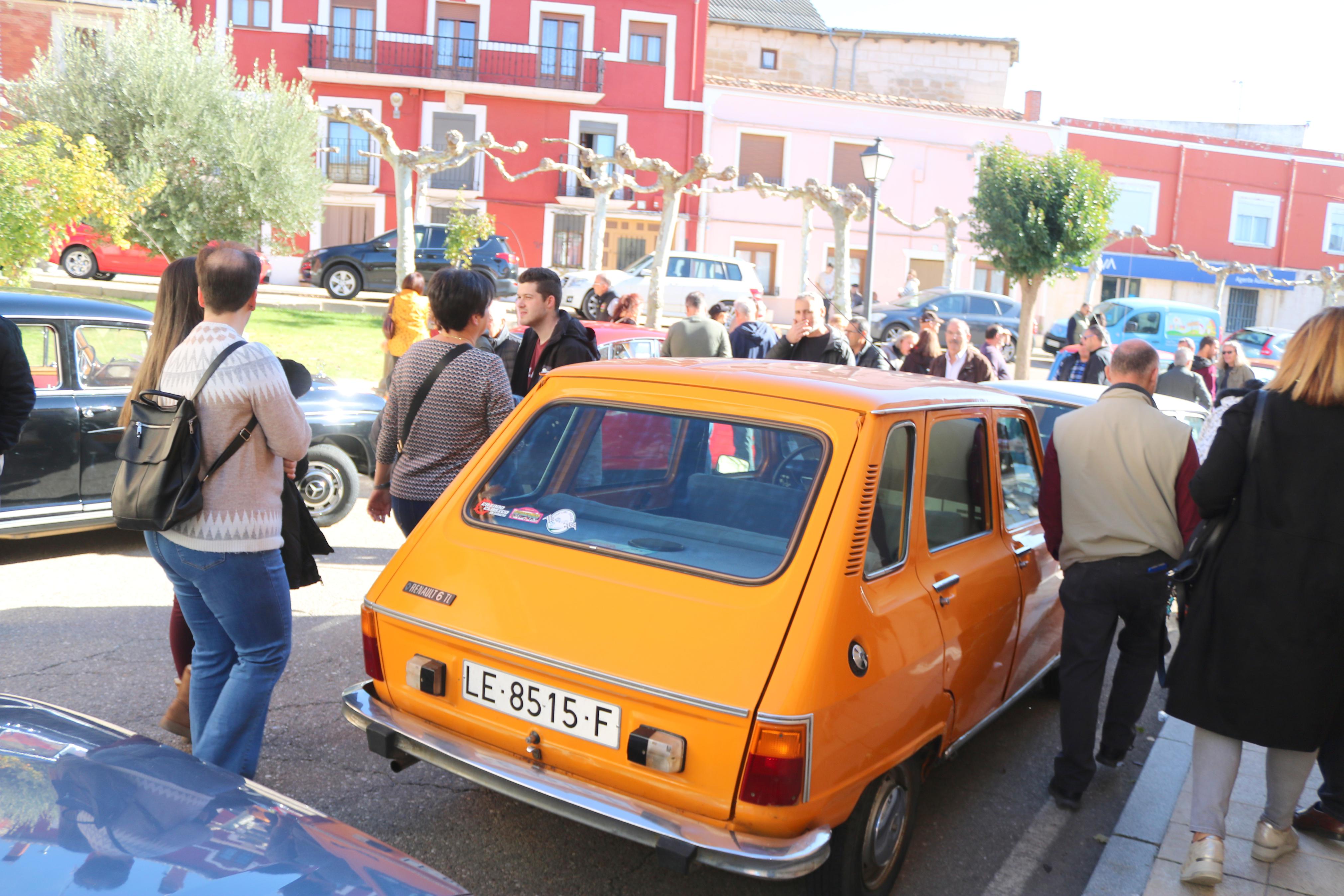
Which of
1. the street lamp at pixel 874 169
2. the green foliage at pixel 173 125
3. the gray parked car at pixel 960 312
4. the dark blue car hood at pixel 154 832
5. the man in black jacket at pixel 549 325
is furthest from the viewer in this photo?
the gray parked car at pixel 960 312

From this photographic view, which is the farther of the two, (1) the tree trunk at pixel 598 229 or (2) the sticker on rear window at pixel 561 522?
(1) the tree trunk at pixel 598 229

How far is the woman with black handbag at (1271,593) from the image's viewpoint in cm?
313

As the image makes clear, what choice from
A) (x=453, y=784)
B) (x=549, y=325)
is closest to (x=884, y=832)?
(x=453, y=784)

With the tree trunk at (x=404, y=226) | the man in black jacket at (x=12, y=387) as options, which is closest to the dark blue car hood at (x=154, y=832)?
the man in black jacket at (x=12, y=387)

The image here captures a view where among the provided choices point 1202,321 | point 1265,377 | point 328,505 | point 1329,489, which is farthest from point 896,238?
point 1329,489

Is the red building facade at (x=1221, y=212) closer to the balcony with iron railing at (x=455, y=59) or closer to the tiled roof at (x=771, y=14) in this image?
the tiled roof at (x=771, y=14)

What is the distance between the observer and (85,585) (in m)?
6.03

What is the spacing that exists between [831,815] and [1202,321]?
967 inches

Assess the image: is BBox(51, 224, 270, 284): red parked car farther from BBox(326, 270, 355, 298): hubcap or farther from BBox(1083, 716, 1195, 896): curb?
BBox(1083, 716, 1195, 896): curb

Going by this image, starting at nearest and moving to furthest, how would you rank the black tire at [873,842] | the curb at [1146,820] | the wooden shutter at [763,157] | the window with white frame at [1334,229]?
the black tire at [873,842], the curb at [1146,820], the wooden shutter at [763,157], the window with white frame at [1334,229]

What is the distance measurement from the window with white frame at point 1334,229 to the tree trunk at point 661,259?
96.0 ft

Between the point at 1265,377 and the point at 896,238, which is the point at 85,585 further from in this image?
the point at 896,238

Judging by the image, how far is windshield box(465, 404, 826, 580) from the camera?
118 inches

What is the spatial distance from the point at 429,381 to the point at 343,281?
18.9 m
